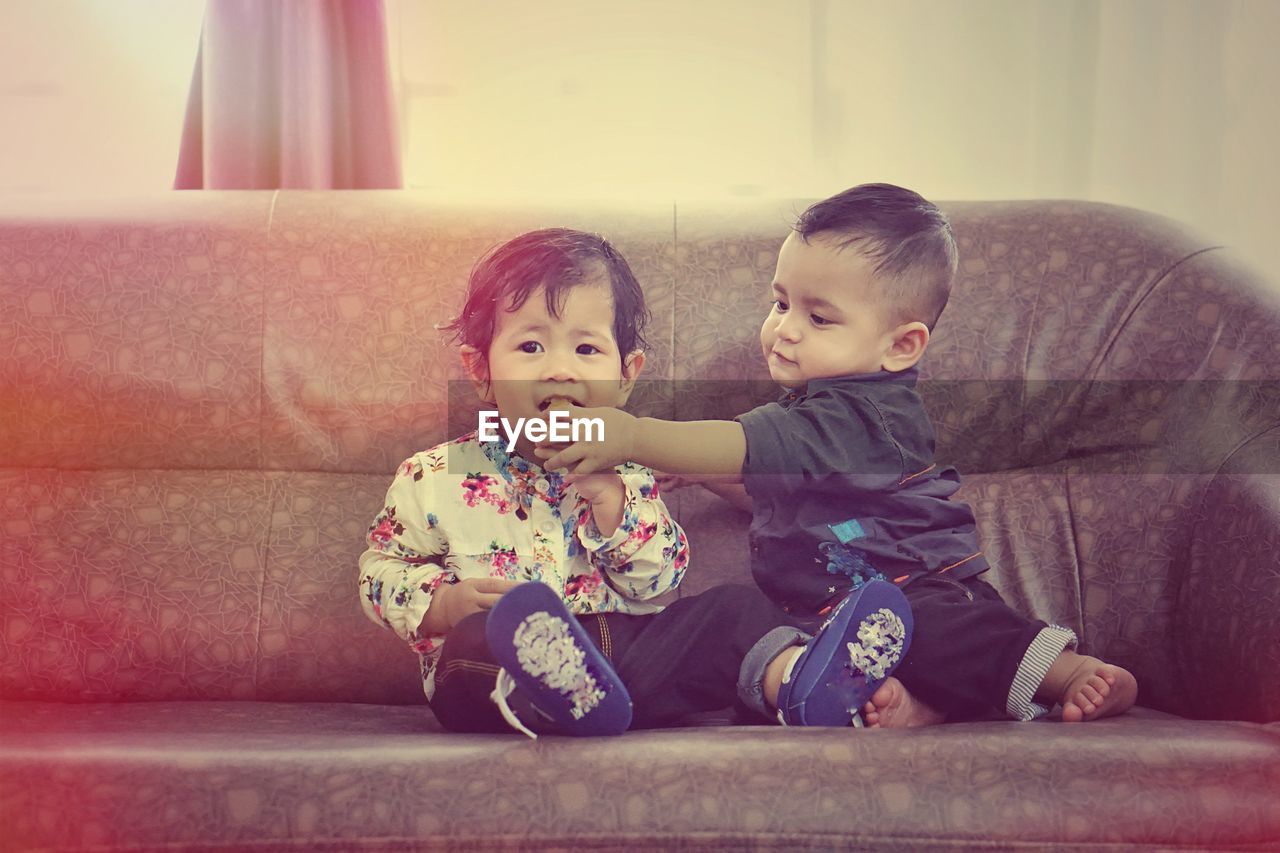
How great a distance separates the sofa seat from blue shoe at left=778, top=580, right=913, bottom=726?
96mm

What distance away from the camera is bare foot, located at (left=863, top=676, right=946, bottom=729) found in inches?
49.7

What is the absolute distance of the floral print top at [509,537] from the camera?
1399 mm

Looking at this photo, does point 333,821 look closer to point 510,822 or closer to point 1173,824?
point 510,822

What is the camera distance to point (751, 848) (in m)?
1.05

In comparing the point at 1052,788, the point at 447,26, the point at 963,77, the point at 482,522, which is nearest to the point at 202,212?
the point at 482,522

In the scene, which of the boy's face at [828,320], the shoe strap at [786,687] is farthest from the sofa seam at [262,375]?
the shoe strap at [786,687]

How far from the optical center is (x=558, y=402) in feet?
4.59

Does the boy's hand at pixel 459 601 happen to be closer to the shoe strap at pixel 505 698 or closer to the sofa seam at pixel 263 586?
the shoe strap at pixel 505 698

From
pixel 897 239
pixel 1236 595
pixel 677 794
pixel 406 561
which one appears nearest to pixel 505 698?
pixel 677 794

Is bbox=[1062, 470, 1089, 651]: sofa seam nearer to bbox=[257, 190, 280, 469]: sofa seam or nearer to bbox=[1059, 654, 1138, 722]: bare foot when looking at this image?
bbox=[1059, 654, 1138, 722]: bare foot

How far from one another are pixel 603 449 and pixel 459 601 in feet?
0.80

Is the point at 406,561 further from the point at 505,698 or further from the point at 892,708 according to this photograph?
the point at 892,708

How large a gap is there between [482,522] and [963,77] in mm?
1755

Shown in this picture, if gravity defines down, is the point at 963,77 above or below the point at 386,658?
above
